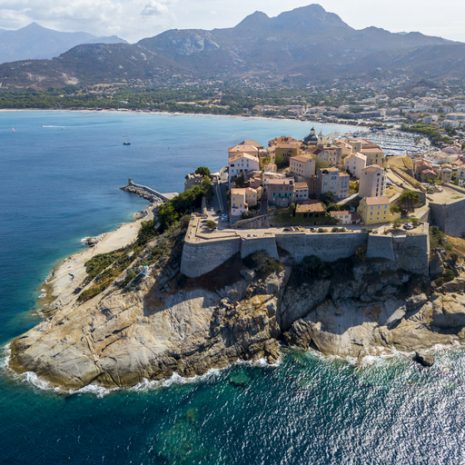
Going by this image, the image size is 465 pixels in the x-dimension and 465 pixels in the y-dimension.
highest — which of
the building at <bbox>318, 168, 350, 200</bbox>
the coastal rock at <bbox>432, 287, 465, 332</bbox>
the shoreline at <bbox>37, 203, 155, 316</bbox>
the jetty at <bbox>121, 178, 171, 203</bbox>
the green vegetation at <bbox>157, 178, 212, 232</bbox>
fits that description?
the building at <bbox>318, 168, 350, 200</bbox>

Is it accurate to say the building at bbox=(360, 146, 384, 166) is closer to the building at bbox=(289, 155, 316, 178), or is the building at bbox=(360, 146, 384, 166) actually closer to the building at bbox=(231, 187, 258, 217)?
the building at bbox=(289, 155, 316, 178)

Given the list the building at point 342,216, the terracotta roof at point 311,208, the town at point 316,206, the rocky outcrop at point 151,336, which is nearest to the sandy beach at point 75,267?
the rocky outcrop at point 151,336

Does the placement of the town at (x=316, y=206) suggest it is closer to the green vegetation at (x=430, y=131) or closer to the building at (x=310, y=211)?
the building at (x=310, y=211)

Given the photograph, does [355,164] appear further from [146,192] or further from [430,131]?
[430,131]

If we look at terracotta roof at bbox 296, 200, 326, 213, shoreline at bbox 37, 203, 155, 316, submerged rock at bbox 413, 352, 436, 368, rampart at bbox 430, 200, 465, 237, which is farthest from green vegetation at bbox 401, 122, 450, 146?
submerged rock at bbox 413, 352, 436, 368

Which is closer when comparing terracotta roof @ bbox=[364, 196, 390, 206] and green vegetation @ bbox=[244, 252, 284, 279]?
green vegetation @ bbox=[244, 252, 284, 279]
